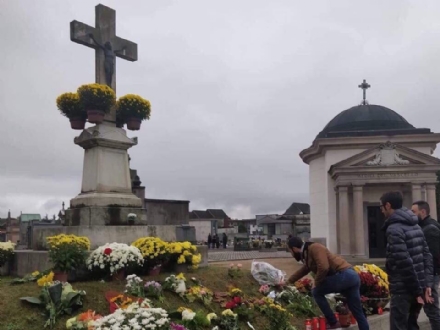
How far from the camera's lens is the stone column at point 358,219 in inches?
860

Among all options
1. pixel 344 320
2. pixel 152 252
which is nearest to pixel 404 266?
pixel 344 320

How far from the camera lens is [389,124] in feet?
81.0

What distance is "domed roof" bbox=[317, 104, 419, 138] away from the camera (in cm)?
2368

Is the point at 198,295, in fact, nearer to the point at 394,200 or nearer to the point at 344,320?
the point at 344,320

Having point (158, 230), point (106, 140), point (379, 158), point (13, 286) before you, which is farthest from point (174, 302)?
point (379, 158)

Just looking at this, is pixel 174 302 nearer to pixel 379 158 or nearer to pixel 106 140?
pixel 106 140

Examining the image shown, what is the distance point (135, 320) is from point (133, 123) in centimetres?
618

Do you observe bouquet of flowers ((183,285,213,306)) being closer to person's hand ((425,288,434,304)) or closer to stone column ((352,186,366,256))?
person's hand ((425,288,434,304))

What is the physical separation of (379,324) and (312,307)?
1.12 metres

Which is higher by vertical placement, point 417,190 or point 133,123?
point 133,123

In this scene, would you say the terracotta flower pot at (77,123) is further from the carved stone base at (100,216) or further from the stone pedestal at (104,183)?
the carved stone base at (100,216)

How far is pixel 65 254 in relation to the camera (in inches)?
286

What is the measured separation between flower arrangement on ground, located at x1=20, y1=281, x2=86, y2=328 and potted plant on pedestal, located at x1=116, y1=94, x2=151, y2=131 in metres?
5.07

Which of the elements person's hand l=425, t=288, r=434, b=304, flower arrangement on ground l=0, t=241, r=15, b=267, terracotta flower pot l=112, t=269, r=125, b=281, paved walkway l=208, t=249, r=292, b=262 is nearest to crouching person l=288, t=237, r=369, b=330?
person's hand l=425, t=288, r=434, b=304
